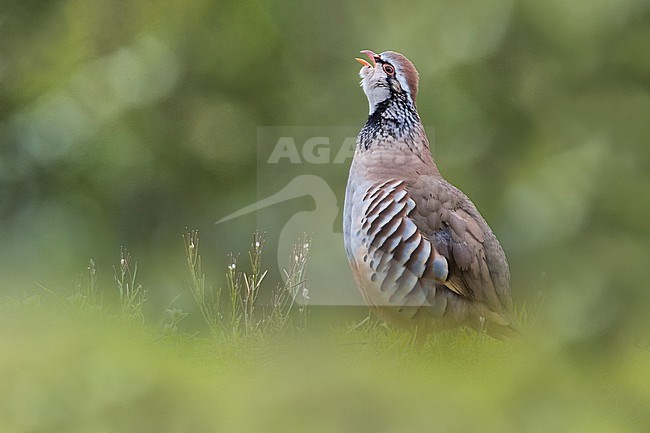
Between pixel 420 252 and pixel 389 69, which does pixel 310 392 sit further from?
pixel 389 69

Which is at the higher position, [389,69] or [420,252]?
[389,69]

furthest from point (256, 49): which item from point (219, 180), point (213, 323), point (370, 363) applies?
point (370, 363)

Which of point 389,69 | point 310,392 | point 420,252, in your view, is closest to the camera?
point 310,392

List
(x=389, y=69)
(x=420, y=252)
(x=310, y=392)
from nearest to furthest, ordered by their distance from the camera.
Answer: (x=310, y=392)
(x=420, y=252)
(x=389, y=69)

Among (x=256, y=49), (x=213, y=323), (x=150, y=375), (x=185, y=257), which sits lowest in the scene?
(x=185, y=257)

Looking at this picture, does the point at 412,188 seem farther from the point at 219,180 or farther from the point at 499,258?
the point at 219,180

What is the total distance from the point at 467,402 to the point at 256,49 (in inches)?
155

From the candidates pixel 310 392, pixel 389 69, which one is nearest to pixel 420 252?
pixel 389 69

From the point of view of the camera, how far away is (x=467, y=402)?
2162 millimetres

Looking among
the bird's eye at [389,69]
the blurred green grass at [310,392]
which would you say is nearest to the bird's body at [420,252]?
the bird's eye at [389,69]

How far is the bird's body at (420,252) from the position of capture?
→ 11.2 feet

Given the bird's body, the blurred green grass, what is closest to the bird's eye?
the bird's body

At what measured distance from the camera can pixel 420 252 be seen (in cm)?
343

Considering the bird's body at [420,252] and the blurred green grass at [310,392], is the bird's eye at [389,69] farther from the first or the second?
the blurred green grass at [310,392]
